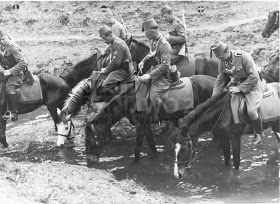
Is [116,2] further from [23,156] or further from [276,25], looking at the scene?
[23,156]

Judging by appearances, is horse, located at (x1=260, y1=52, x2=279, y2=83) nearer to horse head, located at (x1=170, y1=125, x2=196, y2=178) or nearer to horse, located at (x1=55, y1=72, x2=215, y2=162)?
horse, located at (x1=55, y1=72, x2=215, y2=162)

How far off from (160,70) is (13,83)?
358cm

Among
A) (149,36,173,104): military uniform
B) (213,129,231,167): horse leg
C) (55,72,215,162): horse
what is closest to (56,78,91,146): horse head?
(55,72,215,162): horse

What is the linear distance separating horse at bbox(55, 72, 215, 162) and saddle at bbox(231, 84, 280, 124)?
1.21 m

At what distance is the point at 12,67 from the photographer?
10492 mm

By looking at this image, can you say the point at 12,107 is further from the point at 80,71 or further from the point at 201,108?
the point at 201,108

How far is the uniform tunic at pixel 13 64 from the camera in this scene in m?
10.3

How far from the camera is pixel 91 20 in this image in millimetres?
21750

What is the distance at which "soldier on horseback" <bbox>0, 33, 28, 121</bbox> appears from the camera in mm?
10289

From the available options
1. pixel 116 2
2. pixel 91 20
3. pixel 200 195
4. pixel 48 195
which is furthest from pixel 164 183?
pixel 116 2

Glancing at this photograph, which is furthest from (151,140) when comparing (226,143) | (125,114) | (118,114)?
(226,143)

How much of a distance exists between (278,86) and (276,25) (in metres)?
5.38

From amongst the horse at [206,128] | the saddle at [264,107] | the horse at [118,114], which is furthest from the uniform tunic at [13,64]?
the saddle at [264,107]

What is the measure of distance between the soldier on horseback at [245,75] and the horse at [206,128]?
0.27 metres
